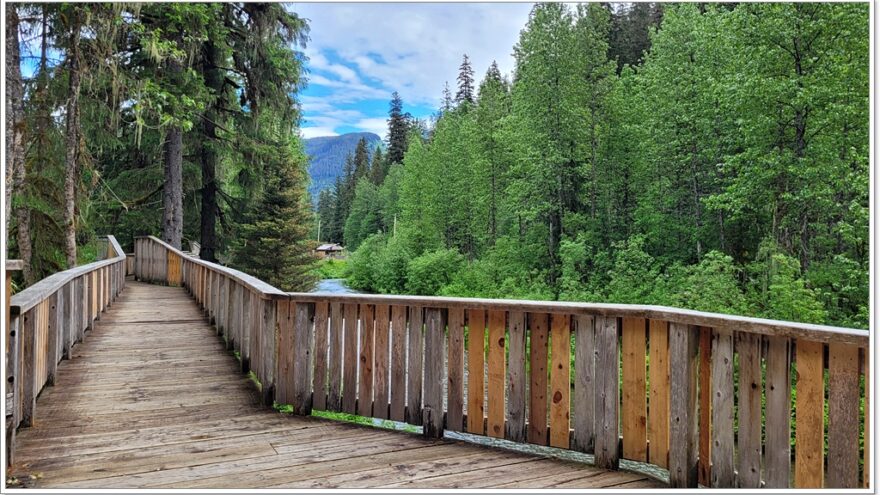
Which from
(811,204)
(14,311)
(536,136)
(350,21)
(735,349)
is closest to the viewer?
(735,349)

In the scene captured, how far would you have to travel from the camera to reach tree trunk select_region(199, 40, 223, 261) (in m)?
15.8

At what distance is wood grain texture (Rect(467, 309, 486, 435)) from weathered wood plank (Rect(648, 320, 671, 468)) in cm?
97

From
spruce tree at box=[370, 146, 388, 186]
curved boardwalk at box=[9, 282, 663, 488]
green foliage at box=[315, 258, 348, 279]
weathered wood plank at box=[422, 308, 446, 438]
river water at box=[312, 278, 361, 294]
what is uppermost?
spruce tree at box=[370, 146, 388, 186]

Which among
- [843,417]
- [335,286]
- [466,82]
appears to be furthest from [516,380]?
[466,82]

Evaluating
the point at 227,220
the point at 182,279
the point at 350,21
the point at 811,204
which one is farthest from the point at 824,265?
the point at 227,220

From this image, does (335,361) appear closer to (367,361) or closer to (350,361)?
(350,361)

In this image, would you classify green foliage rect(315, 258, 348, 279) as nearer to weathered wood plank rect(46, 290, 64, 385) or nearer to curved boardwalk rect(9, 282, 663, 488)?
weathered wood plank rect(46, 290, 64, 385)

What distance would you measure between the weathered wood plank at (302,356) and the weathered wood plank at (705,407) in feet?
8.24

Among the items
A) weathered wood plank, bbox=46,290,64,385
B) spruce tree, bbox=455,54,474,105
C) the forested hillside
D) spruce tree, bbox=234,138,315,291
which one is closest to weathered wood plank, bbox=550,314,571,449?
weathered wood plank, bbox=46,290,64,385

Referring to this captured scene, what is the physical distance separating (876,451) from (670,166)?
21.5 meters

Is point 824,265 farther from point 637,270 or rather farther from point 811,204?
point 637,270

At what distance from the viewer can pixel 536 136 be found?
74.2ft

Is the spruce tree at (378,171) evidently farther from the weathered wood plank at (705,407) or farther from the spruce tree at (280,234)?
the weathered wood plank at (705,407)

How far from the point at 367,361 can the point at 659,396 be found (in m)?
1.83
